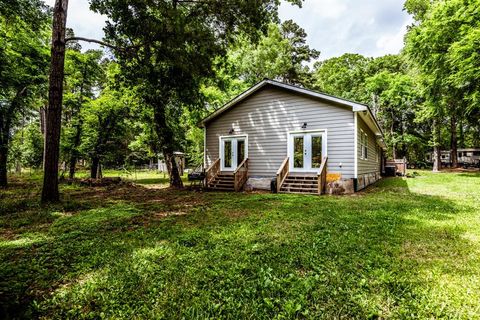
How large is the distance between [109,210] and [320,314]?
6246mm

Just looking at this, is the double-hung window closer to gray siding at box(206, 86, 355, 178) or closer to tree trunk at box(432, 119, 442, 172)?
gray siding at box(206, 86, 355, 178)

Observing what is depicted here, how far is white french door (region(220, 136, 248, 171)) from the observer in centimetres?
1248

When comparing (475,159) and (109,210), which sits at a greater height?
(475,159)

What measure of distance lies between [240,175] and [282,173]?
6.82ft

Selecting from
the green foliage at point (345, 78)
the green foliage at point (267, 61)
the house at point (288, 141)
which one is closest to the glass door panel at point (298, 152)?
the house at point (288, 141)

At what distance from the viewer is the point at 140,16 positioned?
26.1ft

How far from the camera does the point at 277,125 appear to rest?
1144cm

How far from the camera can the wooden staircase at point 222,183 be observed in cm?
1151

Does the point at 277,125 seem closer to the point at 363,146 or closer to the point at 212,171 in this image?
the point at 212,171

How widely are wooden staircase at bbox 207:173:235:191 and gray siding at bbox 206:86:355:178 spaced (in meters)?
1.13

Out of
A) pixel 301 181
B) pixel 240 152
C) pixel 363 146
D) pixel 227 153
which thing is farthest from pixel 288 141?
pixel 363 146

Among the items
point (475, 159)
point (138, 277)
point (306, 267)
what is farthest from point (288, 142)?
point (475, 159)

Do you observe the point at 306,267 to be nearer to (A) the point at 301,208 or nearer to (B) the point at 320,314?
(B) the point at 320,314

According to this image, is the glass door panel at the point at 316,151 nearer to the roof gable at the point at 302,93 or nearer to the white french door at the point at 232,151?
the roof gable at the point at 302,93
